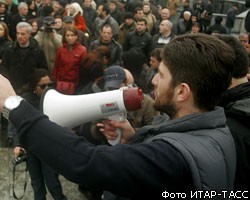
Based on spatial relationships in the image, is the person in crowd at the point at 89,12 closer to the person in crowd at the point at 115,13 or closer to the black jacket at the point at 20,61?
the person in crowd at the point at 115,13

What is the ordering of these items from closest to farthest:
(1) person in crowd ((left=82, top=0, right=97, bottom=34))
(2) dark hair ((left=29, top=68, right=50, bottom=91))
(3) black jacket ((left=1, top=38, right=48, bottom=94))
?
(2) dark hair ((left=29, top=68, right=50, bottom=91))
(3) black jacket ((left=1, top=38, right=48, bottom=94))
(1) person in crowd ((left=82, top=0, right=97, bottom=34))

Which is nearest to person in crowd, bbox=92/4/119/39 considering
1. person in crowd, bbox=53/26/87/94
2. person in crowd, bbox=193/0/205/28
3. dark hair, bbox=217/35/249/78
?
person in crowd, bbox=53/26/87/94

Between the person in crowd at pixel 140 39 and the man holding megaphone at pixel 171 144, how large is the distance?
231 inches

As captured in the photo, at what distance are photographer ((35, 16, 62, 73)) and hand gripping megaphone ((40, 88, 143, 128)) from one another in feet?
14.2

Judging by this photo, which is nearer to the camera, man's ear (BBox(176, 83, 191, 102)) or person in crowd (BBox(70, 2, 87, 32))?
man's ear (BBox(176, 83, 191, 102))

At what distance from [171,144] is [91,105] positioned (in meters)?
0.77

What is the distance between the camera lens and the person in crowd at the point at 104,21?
8.22 m

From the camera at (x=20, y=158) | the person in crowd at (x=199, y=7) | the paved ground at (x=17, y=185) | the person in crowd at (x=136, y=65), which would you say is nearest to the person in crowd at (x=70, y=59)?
the person in crowd at (x=136, y=65)

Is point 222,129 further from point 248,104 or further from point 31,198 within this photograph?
point 31,198

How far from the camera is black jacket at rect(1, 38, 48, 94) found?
5.50 meters

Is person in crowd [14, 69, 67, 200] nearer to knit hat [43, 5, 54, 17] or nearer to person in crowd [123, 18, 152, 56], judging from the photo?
person in crowd [123, 18, 152, 56]

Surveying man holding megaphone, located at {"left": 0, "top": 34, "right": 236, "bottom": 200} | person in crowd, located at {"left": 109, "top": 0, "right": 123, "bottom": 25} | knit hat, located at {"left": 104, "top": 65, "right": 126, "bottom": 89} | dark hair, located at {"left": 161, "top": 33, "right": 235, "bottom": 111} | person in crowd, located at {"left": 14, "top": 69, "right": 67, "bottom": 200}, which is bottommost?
person in crowd, located at {"left": 14, "top": 69, "right": 67, "bottom": 200}

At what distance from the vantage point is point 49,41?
6.47 meters

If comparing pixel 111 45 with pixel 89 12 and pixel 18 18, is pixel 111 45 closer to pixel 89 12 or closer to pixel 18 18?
pixel 18 18
